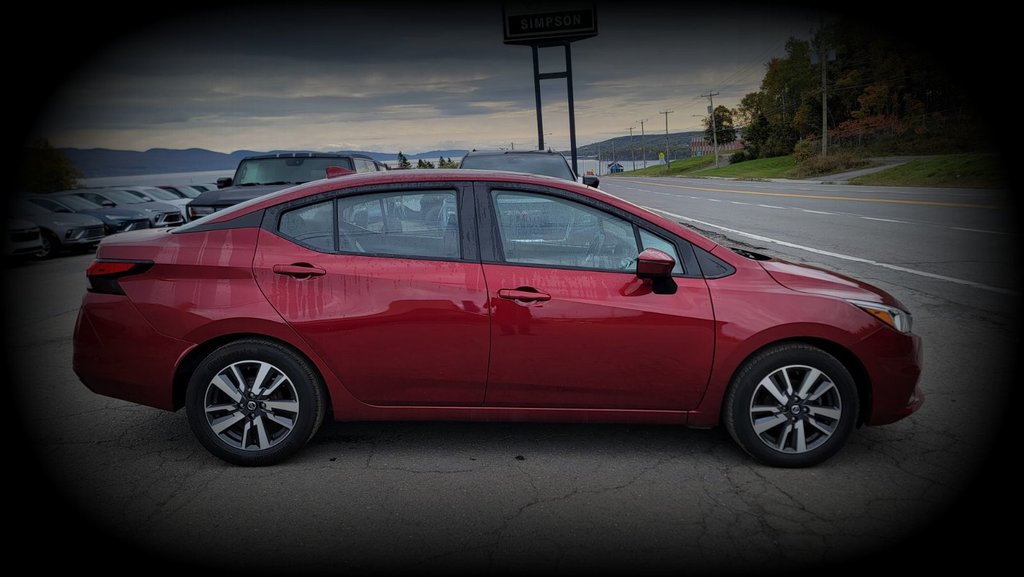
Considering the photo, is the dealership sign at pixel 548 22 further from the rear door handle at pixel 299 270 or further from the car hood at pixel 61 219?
the rear door handle at pixel 299 270

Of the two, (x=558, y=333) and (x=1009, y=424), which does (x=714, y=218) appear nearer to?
(x=1009, y=424)

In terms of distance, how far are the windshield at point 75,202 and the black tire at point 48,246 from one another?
239 cm

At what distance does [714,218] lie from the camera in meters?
17.4

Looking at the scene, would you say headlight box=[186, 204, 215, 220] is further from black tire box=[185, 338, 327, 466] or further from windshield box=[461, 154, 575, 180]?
black tire box=[185, 338, 327, 466]

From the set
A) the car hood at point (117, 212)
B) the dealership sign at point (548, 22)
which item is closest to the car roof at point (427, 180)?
the car hood at point (117, 212)

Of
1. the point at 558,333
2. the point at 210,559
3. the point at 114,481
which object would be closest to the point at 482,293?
the point at 558,333

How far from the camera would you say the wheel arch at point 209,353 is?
3.58 m

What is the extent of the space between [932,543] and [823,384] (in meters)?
0.87

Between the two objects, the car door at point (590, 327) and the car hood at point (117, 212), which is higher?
the car hood at point (117, 212)

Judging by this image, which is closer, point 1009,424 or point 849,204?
point 1009,424

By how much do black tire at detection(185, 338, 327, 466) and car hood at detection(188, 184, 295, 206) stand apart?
7358 mm

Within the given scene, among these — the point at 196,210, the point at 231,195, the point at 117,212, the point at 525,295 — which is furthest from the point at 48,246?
the point at 525,295

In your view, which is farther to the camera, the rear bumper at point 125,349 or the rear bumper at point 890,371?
the rear bumper at point 125,349

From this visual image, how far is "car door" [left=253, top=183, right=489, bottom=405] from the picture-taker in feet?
11.5
